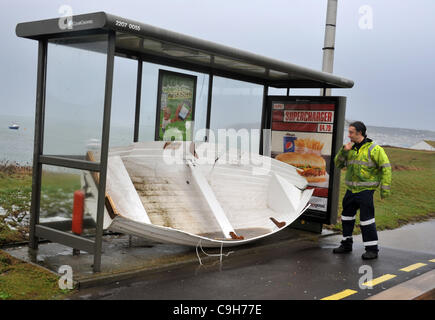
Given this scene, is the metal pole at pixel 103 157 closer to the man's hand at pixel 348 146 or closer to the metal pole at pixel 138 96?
the metal pole at pixel 138 96

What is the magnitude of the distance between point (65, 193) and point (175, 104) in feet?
8.38

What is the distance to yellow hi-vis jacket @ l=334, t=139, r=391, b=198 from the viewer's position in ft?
22.6

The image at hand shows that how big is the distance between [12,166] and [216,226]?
4.93m

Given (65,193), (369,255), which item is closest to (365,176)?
(369,255)

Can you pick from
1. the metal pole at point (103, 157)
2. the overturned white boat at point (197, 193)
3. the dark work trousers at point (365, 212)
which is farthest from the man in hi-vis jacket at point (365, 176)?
the metal pole at point (103, 157)

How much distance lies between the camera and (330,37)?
10.3m

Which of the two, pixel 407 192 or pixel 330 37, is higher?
pixel 330 37

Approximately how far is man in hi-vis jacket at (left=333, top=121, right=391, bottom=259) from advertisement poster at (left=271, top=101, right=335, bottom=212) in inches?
48.5

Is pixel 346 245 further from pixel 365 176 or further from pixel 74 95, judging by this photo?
pixel 74 95

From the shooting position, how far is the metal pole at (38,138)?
614 centimetres

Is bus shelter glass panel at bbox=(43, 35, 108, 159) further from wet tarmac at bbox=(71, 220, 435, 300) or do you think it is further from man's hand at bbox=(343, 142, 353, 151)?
man's hand at bbox=(343, 142, 353, 151)

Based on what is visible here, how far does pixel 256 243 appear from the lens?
7641 millimetres

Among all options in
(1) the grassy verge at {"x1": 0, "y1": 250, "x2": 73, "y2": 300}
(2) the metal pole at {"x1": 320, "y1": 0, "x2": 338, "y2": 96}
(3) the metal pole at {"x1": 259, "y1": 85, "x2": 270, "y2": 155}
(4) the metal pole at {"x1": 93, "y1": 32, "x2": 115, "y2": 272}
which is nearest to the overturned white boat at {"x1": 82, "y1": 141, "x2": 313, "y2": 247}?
(4) the metal pole at {"x1": 93, "y1": 32, "x2": 115, "y2": 272}
